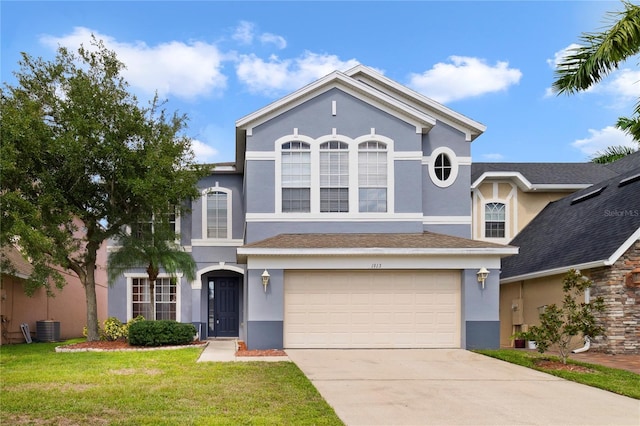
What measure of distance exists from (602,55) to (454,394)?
10.3 meters

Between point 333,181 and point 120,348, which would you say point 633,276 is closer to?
point 333,181

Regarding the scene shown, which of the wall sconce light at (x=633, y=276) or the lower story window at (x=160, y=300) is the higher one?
the wall sconce light at (x=633, y=276)

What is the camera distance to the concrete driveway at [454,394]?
28.2 ft

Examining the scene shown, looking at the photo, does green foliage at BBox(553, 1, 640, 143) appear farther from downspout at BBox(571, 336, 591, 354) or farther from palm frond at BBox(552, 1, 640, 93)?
downspout at BBox(571, 336, 591, 354)

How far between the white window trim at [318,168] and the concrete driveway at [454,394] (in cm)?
540

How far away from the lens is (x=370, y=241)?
17938 millimetres

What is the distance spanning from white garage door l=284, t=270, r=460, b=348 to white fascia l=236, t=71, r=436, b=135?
4.59 meters

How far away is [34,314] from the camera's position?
23719 mm

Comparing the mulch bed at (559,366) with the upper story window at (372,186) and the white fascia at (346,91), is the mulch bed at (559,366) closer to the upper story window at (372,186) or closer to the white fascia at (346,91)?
the upper story window at (372,186)

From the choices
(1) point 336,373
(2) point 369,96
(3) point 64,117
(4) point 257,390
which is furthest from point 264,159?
(4) point 257,390

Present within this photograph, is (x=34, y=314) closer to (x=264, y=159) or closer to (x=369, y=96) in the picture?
(x=264, y=159)

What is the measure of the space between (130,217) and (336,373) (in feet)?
30.1

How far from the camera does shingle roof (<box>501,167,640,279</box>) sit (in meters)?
17.0

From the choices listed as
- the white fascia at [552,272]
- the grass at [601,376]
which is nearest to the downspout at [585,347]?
the white fascia at [552,272]
